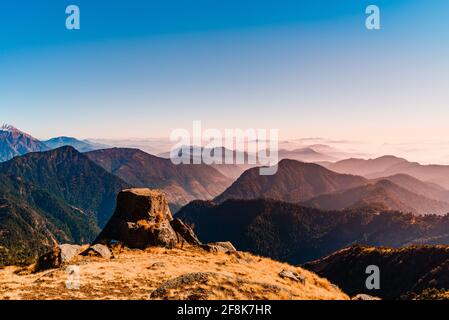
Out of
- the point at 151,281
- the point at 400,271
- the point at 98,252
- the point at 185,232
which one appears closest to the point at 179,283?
the point at 151,281

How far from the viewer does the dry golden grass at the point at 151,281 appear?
1012 inches

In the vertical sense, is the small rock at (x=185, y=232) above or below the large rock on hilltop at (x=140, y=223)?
below

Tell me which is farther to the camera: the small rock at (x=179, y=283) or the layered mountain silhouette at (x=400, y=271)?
the layered mountain silhouette at (x=400, y=271)

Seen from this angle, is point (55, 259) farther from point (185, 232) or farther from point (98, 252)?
point (185, 232)

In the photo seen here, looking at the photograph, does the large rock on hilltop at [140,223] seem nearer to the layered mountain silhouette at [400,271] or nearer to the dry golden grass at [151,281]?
the dry golden grass at [151,281]

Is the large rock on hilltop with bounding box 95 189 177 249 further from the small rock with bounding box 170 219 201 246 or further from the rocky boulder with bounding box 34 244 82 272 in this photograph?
the rocky boulder with bounding box 34 244 82 272

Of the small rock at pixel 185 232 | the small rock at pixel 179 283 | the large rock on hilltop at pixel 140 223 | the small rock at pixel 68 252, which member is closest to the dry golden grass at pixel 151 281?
the small rock at pixel 179 283

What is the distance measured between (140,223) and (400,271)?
522 ft

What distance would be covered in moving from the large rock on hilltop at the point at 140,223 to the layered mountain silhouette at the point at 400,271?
11717cm

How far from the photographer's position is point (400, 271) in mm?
165875

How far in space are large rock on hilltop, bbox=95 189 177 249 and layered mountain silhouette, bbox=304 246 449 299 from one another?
117173 mm

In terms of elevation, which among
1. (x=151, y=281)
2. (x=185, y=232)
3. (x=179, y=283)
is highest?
(x=179, y=283)
